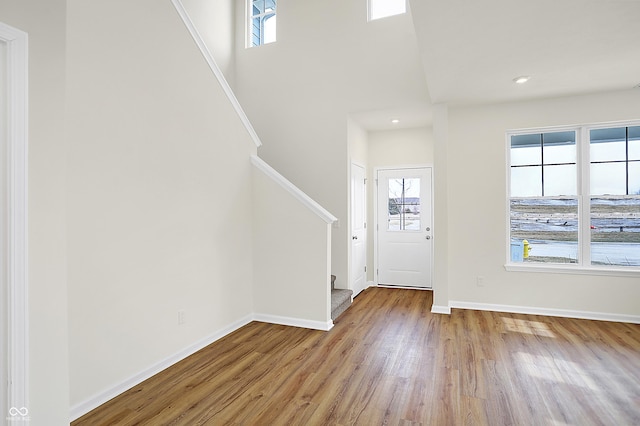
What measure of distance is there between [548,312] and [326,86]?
4.10m

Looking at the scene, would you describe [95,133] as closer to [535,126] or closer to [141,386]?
[141,386]

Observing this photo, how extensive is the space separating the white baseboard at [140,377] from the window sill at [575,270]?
3.52 meters

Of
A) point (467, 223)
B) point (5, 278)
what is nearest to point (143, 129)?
point (5, 278)

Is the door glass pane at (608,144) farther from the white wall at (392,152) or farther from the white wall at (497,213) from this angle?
the white wall at (392,152)

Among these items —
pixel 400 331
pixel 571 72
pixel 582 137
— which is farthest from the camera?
pixel 582 137

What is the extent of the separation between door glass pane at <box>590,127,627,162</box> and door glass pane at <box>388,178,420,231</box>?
228 centimetres

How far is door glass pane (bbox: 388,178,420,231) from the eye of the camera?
568 centimetres

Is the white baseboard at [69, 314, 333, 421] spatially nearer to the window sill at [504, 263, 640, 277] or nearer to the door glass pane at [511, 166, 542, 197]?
the window sill at [504, 263, 640, 277]

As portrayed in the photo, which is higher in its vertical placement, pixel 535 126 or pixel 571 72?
pixel 571 72

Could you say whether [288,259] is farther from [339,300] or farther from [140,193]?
[140,193]

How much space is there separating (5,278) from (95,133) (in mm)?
1187

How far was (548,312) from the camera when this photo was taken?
421 cm

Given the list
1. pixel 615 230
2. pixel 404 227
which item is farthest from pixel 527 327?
pixel 404 227

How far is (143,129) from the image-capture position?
2666 mm
